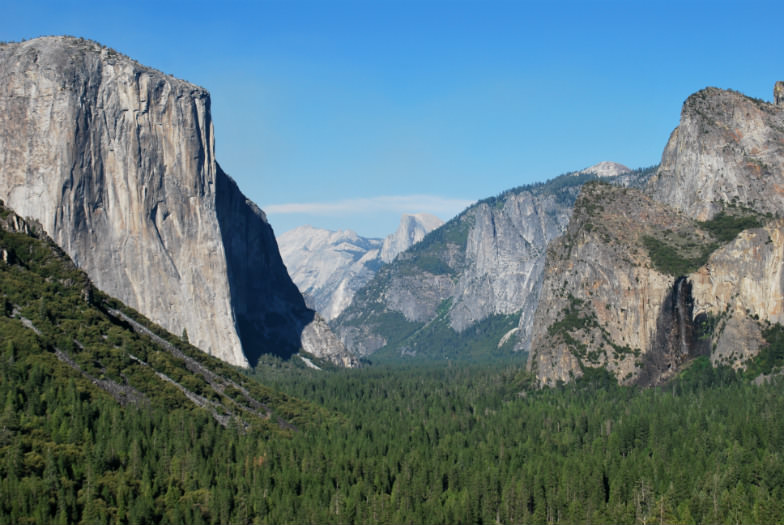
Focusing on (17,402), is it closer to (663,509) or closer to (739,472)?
(663,509)

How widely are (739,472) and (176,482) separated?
66.5 metres

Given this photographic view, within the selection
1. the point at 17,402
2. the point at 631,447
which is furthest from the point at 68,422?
the point at 631,447

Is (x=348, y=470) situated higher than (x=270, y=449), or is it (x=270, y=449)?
(x=270, y=449)

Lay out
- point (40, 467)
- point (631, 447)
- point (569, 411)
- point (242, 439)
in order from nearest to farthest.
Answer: point (40, 467) → point (242, 439) → point (631, 447) → point (569, 411)

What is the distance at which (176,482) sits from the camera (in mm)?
126875

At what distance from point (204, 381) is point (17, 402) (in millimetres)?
Answer: 42940

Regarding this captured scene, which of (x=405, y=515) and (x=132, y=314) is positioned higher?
(x=132, y=314)

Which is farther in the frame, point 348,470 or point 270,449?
point 270,449

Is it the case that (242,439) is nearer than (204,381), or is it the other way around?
(242,439)

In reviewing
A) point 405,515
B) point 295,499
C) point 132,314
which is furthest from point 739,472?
point 132,314

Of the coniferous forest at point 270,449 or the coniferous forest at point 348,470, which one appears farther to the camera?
the coniferous forest at point 270,449

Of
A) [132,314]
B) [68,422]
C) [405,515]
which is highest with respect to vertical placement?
[132,314]

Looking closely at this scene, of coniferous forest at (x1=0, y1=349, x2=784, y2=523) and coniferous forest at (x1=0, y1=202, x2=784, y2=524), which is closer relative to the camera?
coniferous forest at (x1=0, y1=349, x2=784, y2=523)

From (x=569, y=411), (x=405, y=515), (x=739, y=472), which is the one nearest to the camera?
(x=405, y=515)
